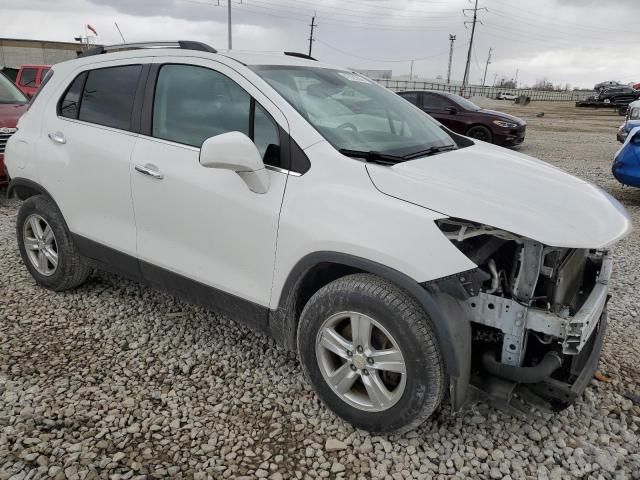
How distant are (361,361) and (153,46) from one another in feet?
8.03

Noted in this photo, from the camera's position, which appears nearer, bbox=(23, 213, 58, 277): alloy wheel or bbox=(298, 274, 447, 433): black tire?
bbox=(298, 274, 447, 433): black tire

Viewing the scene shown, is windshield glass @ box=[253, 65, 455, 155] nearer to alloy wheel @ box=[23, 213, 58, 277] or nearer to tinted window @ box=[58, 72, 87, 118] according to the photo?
tinted window @ box=[58, 72, 87, 118]

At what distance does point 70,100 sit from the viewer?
3666mm

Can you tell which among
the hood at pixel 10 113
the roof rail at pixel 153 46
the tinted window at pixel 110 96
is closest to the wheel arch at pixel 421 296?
the roof rail at pixel 153 46

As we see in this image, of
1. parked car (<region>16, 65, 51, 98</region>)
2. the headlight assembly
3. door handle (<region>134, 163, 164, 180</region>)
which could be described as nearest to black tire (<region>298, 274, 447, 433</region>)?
door handle (<region>134, 163, 164, 180</region>)

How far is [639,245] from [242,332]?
15.5 ft

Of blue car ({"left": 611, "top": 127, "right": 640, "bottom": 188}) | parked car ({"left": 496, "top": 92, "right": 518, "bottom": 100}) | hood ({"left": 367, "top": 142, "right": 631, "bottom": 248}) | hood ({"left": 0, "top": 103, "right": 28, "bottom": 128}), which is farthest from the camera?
parked car ({"left": 496, "top": 92, "right": 518, "bottom": 100})

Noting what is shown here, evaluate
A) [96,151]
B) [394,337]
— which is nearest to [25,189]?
[96,151]

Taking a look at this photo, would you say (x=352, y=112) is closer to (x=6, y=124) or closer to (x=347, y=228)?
(x=347, y=228)

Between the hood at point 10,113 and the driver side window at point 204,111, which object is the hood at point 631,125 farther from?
the hood at point 10,113

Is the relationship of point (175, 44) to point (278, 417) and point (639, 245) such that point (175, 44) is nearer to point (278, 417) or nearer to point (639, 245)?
point (278, 417)

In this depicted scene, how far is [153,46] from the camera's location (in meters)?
3.33

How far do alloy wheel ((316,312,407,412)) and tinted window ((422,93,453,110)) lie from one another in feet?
35.9

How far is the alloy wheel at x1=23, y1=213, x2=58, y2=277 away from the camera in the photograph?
3.90 meters
